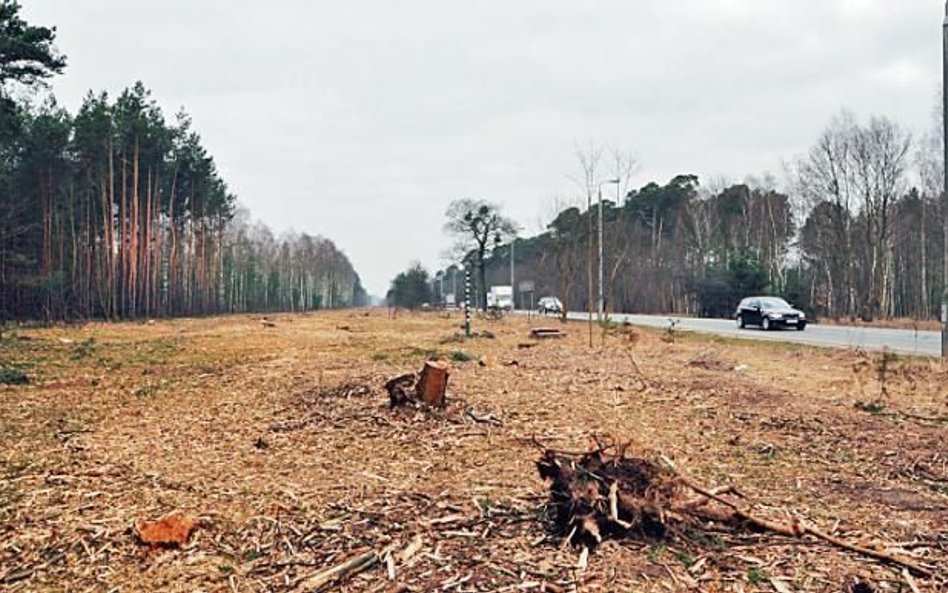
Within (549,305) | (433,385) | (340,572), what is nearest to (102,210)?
(549,305)

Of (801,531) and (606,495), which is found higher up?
(606,495)

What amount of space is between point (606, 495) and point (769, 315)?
25031 mm

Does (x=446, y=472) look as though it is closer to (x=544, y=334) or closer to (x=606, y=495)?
(x=606, y=495)

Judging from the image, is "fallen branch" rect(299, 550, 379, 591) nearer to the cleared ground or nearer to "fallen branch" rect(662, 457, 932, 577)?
the cleared ground

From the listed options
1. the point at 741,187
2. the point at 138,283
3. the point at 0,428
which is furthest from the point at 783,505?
the point at 741,187

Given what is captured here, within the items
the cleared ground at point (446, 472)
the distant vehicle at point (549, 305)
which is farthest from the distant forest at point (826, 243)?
the cleared ground at point (446, 472)

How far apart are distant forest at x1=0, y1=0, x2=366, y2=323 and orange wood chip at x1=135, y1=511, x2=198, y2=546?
2229 centimetres

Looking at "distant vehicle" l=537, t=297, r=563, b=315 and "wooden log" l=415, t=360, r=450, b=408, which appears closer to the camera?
"wooden log" l=415, t=360, r=450, b=408

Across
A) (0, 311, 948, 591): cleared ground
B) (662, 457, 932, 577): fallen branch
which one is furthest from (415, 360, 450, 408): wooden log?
(662, 457, 932, 577): fallen branch

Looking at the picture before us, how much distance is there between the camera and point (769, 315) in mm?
26844

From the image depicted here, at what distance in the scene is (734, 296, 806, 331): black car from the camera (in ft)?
87.2

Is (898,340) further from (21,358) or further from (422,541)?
(21,358)

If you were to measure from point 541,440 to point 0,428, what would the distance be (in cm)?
619

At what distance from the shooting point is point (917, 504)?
486cm
